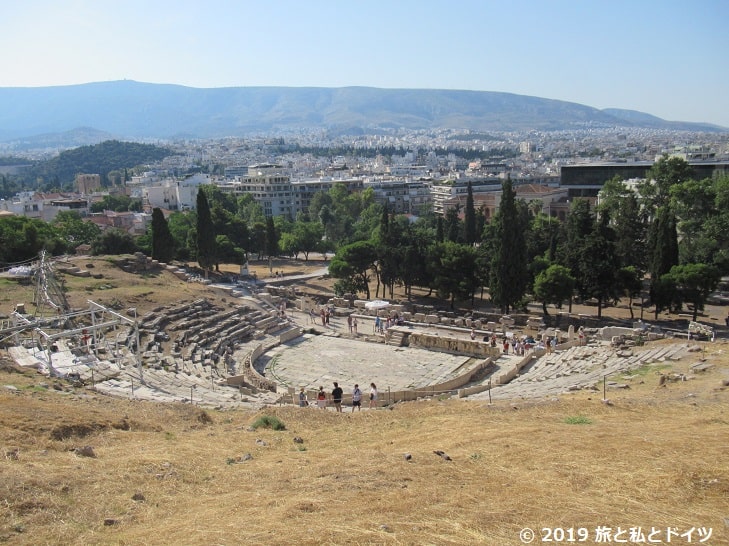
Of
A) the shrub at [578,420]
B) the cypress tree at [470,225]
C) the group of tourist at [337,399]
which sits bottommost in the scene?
the group of tourist at [337,399]

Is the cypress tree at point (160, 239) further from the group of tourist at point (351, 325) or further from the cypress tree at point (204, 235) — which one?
the group of tourist at point (351, 325)

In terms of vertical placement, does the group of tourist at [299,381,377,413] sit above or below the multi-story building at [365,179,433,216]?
below

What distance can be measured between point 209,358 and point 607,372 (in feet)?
52.2

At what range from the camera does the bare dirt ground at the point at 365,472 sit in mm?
8906

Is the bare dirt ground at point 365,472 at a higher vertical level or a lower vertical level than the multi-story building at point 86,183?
lower

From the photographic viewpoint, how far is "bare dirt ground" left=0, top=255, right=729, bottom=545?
891 centimetres

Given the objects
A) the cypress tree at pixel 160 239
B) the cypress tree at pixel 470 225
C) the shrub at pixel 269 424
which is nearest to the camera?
the shrub at pixel 269 424

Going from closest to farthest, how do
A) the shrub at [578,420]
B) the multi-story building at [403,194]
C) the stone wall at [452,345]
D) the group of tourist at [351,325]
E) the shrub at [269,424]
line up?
the shrub at [578,420] → the shrub at [269,424] → the stone wall at [452,345] → the group of tourist at [351,325] → the multi-story building at [403,194]

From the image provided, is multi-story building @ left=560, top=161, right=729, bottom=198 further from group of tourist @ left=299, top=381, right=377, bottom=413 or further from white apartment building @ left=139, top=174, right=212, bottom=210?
group of tourist @ left=299, top=381, right=377, bottom=413

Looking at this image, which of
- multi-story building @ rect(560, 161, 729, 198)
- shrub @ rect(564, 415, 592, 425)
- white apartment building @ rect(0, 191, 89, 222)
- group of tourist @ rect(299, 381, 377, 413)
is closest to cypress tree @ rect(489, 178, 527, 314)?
group of tourist @ rect(299, 381, 377, 413)

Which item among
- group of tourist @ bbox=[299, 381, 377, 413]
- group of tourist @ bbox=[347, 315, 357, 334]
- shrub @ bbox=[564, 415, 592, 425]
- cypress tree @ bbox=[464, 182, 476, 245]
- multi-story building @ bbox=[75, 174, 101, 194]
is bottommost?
group of tourist @ bbox=[347, 315, 357, 334]

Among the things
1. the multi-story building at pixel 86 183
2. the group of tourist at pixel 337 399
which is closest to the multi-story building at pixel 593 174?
the group of tourist at pixel 337 399

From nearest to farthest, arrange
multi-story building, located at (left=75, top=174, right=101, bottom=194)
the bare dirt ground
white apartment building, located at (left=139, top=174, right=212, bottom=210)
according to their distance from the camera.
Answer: the bare dirt ground
white apartment building, located at (left=139, top=174, right=212, bottom=210)
multi-story building, located at (left=75, top=174, right=101, bottom=194)

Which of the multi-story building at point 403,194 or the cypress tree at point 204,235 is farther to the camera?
the multi-story building at point 403,194
